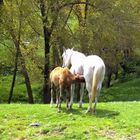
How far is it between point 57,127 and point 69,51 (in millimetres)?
5222

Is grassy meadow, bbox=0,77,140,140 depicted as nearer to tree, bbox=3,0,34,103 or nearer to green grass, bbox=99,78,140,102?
tree, bbox=3,0,34,103

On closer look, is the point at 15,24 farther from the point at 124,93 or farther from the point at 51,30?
the point at 124,93

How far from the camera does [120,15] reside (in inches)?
1241

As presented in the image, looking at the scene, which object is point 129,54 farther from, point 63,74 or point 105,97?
point 63,74

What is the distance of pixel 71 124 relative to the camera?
599 inches

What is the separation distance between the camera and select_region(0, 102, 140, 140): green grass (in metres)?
14.3

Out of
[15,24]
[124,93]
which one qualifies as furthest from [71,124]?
[124,93]

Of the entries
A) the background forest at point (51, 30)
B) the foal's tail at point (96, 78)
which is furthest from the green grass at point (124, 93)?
the foal's tail at point (96, 78)

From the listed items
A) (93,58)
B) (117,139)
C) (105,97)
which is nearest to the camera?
(117,139)

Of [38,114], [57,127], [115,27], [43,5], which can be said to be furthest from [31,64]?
[57,127]

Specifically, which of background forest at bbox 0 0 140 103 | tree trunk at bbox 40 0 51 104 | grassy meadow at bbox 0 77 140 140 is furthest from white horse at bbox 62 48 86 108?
tree trunk at bbox 40 0 51 104

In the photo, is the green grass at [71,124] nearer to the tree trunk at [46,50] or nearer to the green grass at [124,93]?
the tree trunk at [46,50]

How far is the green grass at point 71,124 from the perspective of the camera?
14.3 m

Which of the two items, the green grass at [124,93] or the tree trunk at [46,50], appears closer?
the tree trunk at [46,50]
